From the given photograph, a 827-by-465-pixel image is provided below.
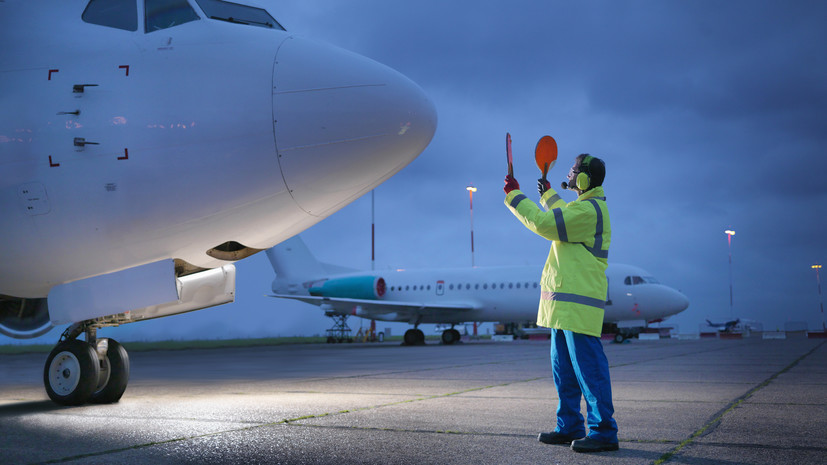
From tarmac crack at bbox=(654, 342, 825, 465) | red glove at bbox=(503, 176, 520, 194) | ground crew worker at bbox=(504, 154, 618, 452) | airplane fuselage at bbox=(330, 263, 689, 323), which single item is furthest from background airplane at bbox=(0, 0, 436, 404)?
airplane fuselage at bbox=(330, 263, 689, 323)

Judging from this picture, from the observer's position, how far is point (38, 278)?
5.14m

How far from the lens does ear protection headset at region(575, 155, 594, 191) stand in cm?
405

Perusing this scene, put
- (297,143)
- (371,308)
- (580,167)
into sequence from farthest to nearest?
(371,308) → (297,143) → (580,167)

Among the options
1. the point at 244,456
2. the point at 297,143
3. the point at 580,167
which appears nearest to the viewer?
the point at 244,456

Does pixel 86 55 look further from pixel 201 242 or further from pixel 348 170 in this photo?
pixel 348 170

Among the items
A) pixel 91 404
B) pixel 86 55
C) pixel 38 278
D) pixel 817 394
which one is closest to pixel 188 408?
pixel 91 404

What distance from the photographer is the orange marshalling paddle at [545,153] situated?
4148mm

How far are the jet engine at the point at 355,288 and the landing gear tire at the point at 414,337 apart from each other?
262 centimetres

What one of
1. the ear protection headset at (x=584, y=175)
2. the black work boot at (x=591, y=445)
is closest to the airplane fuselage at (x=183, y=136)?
the ear protection headset at (x=584, y=175)

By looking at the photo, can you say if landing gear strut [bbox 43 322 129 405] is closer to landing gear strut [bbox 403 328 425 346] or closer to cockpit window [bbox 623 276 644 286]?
cockpit window [bbox 623 276 644 286]

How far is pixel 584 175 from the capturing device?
4.05m

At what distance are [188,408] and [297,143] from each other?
2687 millimetres

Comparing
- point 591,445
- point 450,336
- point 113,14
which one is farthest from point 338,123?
point 450,336

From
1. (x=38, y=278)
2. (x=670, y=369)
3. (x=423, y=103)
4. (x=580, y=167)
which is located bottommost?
(x=670, y=369)
